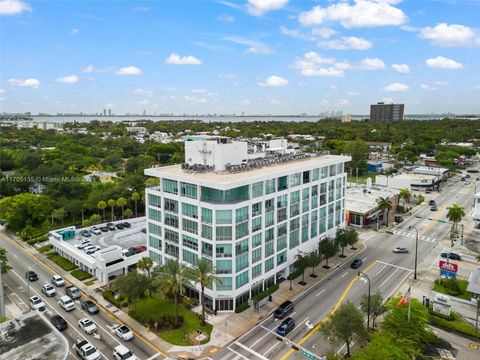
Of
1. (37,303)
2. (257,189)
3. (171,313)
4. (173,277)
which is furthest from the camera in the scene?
(257,189)

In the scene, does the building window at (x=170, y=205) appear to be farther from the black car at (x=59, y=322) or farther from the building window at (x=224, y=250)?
the black car at (x=59, y=322)

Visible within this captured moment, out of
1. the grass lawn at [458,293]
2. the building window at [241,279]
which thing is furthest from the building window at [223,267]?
the grass lawn at [458,293]

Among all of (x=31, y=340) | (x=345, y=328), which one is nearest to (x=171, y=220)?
(x=31, y=340)

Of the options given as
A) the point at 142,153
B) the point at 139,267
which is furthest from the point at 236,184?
the point at 142,153

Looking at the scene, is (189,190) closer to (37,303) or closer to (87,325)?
(87,325)

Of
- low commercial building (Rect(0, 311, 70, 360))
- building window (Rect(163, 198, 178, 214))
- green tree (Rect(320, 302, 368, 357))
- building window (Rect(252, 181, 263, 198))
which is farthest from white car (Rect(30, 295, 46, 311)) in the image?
green tree (Rect(320, 302, 368, 357))

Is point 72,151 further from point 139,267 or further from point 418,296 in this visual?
point 418,296
